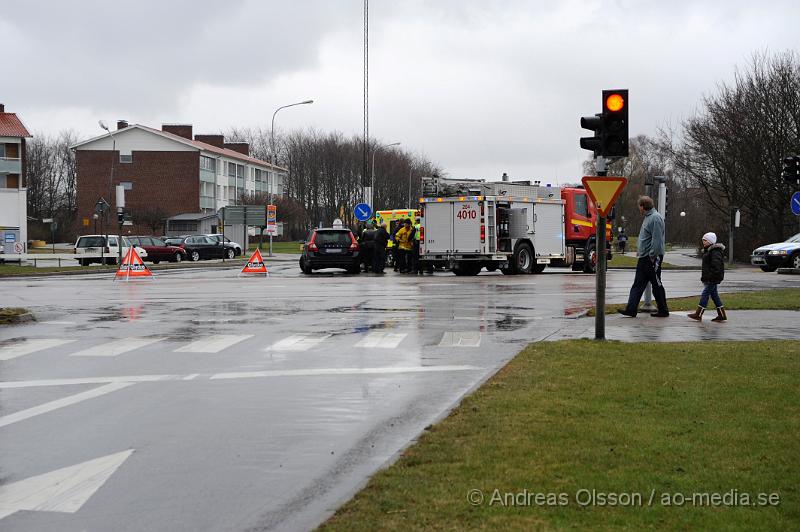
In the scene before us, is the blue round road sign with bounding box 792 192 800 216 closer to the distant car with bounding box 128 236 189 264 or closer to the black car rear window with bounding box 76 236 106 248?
the black car rear window with bounding box 76 236 106 248

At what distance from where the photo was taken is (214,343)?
13.1 meters

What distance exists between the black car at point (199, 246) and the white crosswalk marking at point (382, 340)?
45.5 m

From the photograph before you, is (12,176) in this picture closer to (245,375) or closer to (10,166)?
(10,166)

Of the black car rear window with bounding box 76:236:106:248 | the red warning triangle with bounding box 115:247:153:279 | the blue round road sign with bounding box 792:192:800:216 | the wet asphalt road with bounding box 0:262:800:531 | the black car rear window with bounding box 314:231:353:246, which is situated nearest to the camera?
the wet asphalt road with bounding box 0:262:800:531

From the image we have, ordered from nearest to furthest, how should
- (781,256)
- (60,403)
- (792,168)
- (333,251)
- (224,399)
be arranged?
(60,403)
(224,399)
(792,168)
(333,251)
(781,256)

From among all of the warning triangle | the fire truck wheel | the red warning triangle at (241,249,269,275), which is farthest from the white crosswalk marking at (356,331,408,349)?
the red warning triangle at (241,249,269,275)

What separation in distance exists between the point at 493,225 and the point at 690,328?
17455 mm

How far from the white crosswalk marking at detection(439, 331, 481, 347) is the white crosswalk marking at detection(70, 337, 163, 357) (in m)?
3.98

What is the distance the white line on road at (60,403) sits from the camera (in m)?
8.00

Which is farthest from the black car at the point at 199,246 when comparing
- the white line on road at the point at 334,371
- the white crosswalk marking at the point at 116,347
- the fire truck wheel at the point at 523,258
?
the white line on road at the point at 334,371

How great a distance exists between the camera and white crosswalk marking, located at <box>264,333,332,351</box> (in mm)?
12587

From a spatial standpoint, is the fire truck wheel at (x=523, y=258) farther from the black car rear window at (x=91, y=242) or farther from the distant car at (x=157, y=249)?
the distant car at (x=157, y=249)

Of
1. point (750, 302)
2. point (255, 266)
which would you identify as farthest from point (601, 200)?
point (255, 266)

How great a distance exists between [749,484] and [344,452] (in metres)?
2.67
